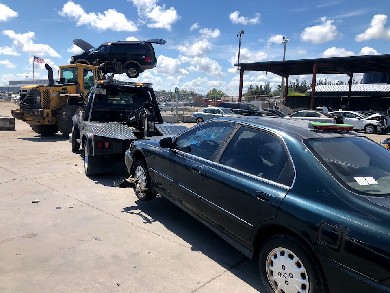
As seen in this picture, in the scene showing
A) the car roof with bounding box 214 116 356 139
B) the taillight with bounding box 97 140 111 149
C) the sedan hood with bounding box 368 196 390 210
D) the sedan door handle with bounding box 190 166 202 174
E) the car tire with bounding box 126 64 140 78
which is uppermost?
the car tire with bounding box 126 64 140 78

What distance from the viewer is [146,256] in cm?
362

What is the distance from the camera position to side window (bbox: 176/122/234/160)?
372cm

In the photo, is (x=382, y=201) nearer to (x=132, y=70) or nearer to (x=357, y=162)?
(x=357, y=162)

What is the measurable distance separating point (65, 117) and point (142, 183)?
28.5 ft

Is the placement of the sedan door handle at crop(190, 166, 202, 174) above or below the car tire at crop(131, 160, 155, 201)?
above

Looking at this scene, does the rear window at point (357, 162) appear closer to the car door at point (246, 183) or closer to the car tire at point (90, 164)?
the car door at point (246, 183)

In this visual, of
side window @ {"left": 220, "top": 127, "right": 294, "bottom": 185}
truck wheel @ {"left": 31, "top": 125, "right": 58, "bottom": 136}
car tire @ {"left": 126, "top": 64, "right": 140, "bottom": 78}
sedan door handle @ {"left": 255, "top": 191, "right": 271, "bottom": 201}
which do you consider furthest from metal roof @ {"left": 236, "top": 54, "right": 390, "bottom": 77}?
sedan door handle @ {"left": 255, "top": 191, "right": 271, "bottom": 201}

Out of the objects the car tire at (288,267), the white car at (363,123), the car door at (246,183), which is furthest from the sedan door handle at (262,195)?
the white car at (363,123)

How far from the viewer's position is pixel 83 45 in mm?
18031

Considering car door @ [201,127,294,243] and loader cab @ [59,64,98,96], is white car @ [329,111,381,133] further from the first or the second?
car door @ [201,127,294,243]

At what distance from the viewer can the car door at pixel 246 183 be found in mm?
2817

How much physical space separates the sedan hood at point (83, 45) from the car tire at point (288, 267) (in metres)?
17.3

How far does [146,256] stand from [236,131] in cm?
166

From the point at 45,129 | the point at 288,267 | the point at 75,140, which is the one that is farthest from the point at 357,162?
the point at 45,129
